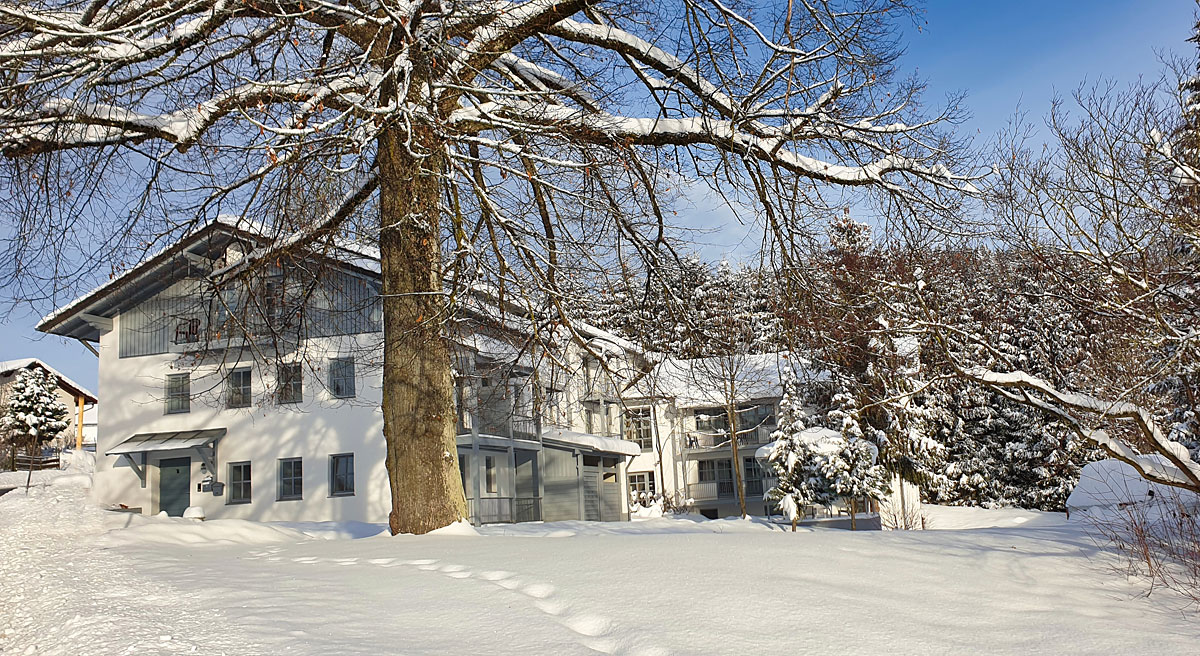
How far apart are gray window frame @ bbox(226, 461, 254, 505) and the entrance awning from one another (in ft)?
3.25

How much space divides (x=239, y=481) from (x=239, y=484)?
8cm

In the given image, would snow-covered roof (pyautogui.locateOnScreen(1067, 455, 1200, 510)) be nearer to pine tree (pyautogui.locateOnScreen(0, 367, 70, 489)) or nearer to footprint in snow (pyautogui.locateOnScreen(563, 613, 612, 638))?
footprint in snow (pyautogui.locateOnScreen(563, 613, 612, 638))

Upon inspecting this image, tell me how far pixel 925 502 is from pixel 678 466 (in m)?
10.2

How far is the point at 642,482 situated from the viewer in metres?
39.0

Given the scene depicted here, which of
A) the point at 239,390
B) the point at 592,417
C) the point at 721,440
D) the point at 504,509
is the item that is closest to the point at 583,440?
the point at 504,509

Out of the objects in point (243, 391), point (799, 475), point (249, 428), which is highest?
point (243, 391)

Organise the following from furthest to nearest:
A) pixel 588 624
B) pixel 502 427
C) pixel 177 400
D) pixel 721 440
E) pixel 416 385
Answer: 1. pixel 721 440
2. pixel 177 400
3. pixel 502 427
4. pixel 416 385
5. pixel 588 624

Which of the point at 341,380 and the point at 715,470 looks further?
the point at 715,470

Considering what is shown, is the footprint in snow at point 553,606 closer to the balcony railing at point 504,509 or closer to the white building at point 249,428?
the white building at point 249,428

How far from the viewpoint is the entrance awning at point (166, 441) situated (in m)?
24.4

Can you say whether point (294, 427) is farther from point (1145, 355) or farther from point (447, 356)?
point (1145, 355)

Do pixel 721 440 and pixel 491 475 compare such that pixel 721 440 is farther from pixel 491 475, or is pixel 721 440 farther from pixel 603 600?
pixel 603 600

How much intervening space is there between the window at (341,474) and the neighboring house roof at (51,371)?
28.6 meters

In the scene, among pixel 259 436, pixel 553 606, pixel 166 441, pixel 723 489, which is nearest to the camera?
pixel 553 606
